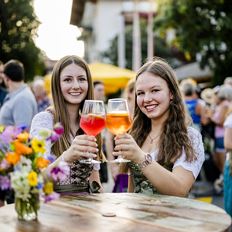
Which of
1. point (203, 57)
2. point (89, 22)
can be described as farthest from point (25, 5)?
point (89, 22)

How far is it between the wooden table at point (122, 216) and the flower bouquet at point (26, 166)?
0.14 m

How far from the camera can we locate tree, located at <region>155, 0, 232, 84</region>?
60.0ft

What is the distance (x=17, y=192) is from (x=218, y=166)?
23.3 feet

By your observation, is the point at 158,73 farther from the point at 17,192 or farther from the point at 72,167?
the point at 17,192

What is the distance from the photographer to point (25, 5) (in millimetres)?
16250

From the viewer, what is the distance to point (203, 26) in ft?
60.4

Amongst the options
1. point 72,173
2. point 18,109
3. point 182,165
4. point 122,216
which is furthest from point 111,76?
point 122,216

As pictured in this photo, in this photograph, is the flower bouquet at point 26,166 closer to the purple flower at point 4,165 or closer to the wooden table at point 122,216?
the purple flower at point 4,165

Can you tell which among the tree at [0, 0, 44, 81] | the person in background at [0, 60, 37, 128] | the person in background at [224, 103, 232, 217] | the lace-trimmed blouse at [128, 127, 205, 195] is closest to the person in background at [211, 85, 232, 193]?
the person in background at [224, 103, 232, 217]

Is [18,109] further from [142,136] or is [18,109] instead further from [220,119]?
[220,119]

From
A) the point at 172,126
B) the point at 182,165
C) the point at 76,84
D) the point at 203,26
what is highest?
the point at 203,26

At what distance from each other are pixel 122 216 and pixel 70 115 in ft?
4.26

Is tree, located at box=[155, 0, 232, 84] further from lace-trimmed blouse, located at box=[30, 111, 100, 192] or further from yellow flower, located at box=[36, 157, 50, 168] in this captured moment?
yellow flower, located at box=[36, 157, 50, 168]

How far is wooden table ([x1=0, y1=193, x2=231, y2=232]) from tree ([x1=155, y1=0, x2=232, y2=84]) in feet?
52.2
